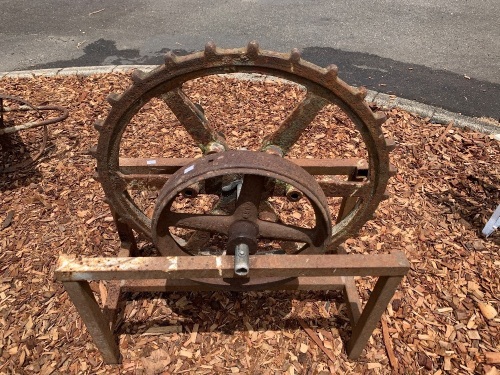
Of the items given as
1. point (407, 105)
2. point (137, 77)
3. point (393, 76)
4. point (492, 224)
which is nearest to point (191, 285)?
point (137, 77)

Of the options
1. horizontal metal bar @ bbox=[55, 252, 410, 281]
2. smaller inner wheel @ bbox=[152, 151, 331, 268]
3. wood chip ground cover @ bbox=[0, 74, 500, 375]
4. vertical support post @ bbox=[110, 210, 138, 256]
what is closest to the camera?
horizontal metal bar @ bbox=[55, 252, 410, 281]

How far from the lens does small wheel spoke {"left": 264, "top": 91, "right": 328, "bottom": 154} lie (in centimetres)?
234

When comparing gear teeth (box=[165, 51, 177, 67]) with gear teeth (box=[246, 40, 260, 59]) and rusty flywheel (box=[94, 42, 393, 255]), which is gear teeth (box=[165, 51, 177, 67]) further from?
gear teeth (box=[246, 40, 260, 59])

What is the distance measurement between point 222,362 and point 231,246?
99 cm

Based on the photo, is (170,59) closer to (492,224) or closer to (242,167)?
(242,167)

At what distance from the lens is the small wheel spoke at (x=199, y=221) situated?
8.05 feet

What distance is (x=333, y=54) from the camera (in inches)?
260

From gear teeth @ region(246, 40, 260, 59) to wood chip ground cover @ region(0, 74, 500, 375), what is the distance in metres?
1.11

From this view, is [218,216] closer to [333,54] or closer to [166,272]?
[166,272]

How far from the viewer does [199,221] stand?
2.47 metres

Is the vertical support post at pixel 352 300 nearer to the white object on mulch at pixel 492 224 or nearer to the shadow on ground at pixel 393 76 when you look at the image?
the white object on mulch at pixel 492 224

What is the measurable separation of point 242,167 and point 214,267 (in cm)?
51

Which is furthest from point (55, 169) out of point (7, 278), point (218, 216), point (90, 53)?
point (90, 53)

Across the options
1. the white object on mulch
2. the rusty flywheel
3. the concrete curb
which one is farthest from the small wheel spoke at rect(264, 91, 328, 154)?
the concrete curb
